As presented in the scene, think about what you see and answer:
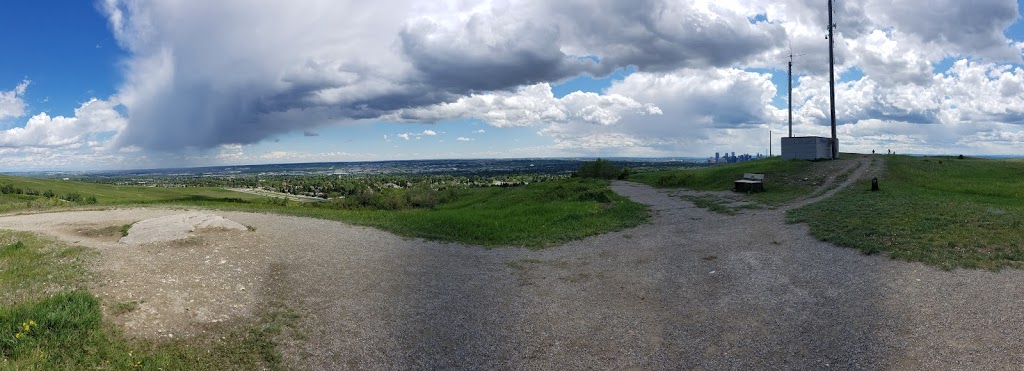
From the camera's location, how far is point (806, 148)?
140ft

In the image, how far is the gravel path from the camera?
25.9 ft

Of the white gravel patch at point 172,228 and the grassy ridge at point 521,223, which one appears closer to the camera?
the white gravel patch at point 172,228

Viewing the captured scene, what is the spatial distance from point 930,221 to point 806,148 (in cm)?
2932

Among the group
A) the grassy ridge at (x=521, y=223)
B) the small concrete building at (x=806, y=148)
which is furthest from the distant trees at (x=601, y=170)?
the grassy ridge at (x=521, y=223)

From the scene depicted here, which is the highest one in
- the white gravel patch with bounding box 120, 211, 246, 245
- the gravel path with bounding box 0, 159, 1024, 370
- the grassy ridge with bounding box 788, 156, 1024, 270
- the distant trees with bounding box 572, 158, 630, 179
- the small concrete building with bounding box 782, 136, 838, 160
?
the small concrete building with bounding box 782, 136, 838, 160

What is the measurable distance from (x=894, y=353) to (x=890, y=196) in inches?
803

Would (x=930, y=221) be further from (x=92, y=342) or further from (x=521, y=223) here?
(x=92, y=342)

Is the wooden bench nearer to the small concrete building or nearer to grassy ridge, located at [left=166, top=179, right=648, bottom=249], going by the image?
grassy ridge, located at [left=166, top=179, right=648, bottom=249]

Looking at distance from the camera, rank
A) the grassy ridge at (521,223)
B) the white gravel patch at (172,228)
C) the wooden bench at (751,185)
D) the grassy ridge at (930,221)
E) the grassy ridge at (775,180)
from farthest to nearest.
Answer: the wooden bench at (751,185) < the grassy ridge at (775,180) < the grassy ridge at (521,223) < the white gravel patch at (172,228) < the grassy ridge at (930,221)

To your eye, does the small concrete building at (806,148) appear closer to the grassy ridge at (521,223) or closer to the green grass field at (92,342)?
the grassy ridge at (521,223)

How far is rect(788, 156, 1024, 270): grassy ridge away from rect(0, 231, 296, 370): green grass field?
47.3ft

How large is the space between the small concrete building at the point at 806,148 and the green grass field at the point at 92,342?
44294 millimetres

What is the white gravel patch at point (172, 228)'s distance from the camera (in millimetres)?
14945

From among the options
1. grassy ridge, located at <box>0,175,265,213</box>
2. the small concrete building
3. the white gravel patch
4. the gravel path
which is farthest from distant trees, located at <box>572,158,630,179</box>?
the white gravel patch
